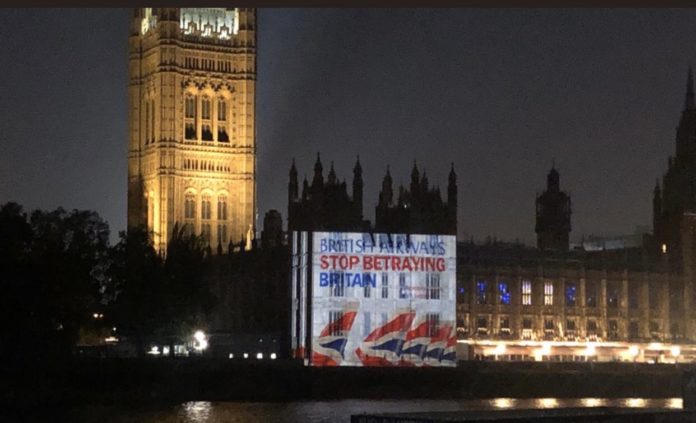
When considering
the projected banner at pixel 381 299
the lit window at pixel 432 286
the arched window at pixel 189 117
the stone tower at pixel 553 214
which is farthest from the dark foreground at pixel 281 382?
the arched window at pixel 189 117

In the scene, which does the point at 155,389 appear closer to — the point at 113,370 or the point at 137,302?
the point at 113,370

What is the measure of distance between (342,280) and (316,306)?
A: 1979 millimetres

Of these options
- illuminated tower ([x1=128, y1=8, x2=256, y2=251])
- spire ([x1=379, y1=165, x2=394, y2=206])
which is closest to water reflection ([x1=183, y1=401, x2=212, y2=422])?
spire ([x1=379, y1=165, x2=394, y2=206])

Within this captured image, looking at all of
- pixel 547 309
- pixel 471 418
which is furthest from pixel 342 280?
pixel 471 418

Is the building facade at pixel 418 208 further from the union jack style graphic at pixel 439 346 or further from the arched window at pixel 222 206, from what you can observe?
the arched window at pixel 222 206

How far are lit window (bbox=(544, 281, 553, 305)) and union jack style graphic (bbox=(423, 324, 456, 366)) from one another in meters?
23.2

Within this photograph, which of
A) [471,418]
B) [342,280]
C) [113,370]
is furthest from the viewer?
[342,280]

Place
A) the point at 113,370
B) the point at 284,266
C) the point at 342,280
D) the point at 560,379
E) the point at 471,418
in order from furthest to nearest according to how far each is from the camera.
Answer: the point at 284,266, the point at 560,379, the point at 342,280, the point at 113,370, the point at 471,418

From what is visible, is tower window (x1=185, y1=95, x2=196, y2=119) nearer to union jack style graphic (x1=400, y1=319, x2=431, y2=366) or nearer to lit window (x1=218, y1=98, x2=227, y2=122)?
lit window (x1=218, y1=98, x2=227, y2=122)

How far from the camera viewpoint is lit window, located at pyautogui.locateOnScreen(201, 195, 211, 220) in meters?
128

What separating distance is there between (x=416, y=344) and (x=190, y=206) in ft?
192

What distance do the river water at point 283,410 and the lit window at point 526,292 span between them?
71.3 feet

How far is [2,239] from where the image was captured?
67438 millimetres

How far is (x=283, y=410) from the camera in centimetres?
6012
